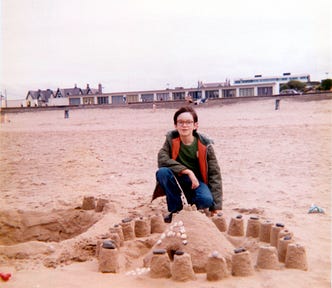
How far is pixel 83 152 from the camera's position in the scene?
11.2 m

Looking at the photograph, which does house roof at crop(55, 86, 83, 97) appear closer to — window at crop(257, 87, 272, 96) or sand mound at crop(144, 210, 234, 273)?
window at crop(257, 87, 272, 96)

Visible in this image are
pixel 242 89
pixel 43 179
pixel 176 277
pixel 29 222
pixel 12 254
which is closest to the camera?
pixel 176 277

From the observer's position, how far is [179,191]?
16.0ft

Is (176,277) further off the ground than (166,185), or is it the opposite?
(166,185)

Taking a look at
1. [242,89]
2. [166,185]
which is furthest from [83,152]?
[242,89]

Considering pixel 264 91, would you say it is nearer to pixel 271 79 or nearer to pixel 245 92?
pixel 245 92

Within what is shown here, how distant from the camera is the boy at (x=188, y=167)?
473 centimetres

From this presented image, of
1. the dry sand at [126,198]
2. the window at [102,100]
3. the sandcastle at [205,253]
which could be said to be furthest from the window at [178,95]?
the sandcastle at [205,253]

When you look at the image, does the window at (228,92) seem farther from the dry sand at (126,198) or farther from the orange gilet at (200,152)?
the orange gilet at (200,152)

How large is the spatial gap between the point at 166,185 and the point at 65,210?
167cm

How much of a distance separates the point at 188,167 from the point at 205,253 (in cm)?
143

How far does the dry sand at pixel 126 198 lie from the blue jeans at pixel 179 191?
0.52 m

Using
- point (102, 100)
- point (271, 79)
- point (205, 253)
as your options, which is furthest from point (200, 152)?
point (271, 79)

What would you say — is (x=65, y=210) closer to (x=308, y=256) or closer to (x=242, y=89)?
(x=308, y=256)
